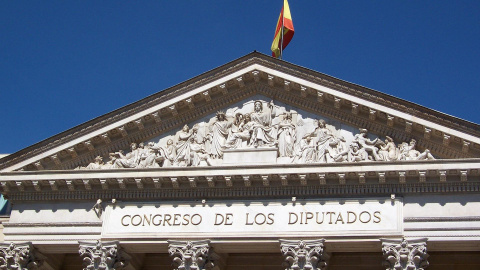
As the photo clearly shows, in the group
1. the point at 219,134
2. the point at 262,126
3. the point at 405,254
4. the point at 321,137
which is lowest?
the point at 405,254

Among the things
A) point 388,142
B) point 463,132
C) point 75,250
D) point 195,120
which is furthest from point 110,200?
point 463,132

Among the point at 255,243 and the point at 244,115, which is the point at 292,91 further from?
the point at 255,243

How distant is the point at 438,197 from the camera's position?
23484 millimetres

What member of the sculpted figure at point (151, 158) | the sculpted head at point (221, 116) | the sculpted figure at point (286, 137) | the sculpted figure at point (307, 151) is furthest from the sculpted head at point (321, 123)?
the sculpted figure at point (151, 158)

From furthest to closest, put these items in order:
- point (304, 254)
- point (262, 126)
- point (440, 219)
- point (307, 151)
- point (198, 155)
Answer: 1. point (262, 126)
2. point (198, 155)
3. point (307, 151)
4. point (304, 254)
5. point (440, 219)

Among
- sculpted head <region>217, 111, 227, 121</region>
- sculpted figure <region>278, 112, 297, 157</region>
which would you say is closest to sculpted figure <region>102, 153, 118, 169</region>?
sculpted head <region>217, 111, 227, 121</region>

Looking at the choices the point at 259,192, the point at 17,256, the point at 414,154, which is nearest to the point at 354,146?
the point at 414,154

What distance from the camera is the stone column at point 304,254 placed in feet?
76.0

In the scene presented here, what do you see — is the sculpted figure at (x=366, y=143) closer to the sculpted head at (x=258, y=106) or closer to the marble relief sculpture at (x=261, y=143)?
the marble relief sculpture at (x=261, y=143)

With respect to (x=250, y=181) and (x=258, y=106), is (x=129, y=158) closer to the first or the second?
(x=250, y=181)

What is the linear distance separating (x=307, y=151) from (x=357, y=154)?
155cm

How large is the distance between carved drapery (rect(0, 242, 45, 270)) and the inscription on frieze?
2.54 metres

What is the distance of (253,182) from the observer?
24562 mm

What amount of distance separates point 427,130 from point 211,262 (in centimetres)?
758
